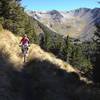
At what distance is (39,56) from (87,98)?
6983 millimetres

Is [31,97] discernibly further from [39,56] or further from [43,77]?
[39,56]

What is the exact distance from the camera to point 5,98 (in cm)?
2061

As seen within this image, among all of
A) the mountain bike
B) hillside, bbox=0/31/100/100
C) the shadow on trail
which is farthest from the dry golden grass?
the shadow on trail

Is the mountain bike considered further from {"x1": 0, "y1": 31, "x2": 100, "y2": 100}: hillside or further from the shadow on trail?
the shadow on trail

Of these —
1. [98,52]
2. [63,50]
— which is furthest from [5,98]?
[63,50]

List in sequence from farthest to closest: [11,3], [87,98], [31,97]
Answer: [11,3] < [87,98] < [31,97]

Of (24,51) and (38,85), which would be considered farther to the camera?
(24,51)

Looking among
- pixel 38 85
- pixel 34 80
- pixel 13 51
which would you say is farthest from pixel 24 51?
pixel 38 85

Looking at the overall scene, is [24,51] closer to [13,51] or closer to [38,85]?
[13,51]

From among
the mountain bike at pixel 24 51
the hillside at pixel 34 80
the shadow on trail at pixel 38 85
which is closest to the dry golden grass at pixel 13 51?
the hillside at pixel 34 80

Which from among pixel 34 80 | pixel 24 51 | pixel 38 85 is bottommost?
pixel 38 85

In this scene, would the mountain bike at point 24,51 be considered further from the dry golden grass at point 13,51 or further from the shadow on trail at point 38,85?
the shadow on trail at point 38,85

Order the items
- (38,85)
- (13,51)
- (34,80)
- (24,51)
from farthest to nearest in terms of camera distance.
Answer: (13,51), (24,51), (34,80), (38,85)

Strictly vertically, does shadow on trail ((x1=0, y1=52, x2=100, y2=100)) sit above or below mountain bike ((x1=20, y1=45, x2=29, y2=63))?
below
